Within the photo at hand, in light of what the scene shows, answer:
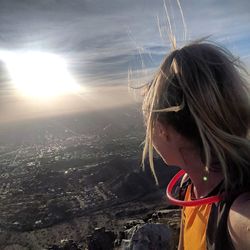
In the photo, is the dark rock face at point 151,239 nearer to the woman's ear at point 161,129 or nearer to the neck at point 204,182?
the neck at point 204,182

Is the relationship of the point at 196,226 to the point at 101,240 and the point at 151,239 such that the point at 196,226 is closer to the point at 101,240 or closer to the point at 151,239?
the point at 151,239

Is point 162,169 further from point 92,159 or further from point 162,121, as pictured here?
point 162,121

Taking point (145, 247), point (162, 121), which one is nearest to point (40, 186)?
point (145, 247)

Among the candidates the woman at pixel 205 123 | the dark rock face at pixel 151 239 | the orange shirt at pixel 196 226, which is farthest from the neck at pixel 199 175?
the dark rock face at pixel 151 239

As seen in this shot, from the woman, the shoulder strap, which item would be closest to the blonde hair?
the woman

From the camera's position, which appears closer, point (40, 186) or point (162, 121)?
point (162, 121)

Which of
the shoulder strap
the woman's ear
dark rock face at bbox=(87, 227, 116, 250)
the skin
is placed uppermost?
the woman's ear

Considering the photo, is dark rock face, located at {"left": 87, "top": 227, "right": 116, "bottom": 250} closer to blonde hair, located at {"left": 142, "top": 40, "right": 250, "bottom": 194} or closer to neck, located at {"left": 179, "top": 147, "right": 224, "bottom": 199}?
neck, located at {"left": 179, "top": 147, "right": 224, "bottom": 199}

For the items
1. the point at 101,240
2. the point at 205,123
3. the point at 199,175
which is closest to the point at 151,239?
the point at 199,175
